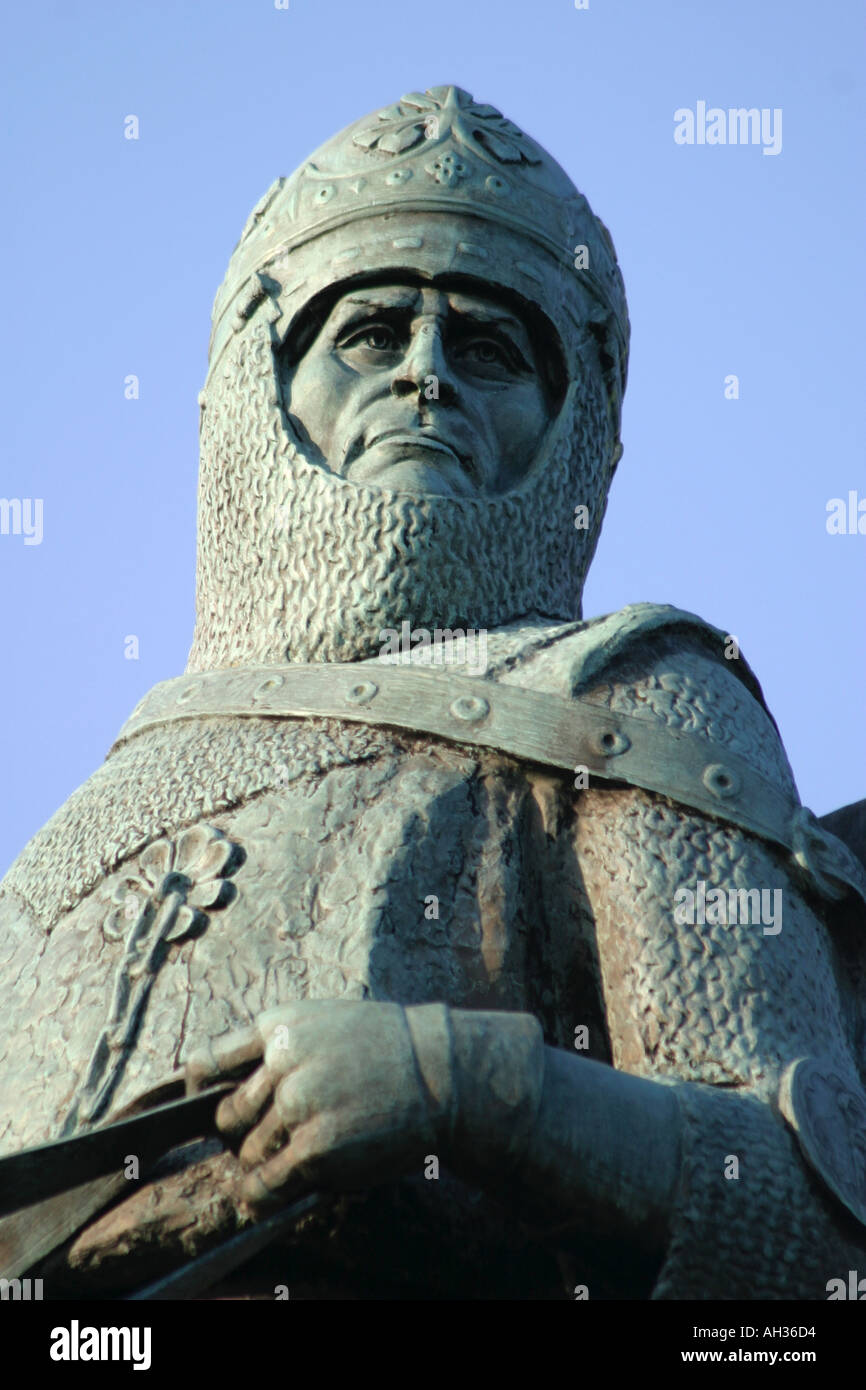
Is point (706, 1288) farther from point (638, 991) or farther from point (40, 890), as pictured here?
point (40, 890)

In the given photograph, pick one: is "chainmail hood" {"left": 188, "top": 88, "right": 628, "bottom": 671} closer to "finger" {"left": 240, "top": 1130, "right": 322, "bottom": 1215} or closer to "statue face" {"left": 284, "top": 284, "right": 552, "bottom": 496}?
"statue face" {"left": 284, "top": 284, "right": 552, "bottom": 496}

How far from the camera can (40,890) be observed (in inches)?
253

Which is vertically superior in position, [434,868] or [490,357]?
[490,357]

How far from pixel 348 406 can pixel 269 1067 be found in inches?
113

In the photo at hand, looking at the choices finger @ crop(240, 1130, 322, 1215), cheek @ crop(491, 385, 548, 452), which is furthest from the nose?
finger @ crop(240, 1130, 322, 1215)

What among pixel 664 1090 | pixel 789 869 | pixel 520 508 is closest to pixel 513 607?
pixel 520 508

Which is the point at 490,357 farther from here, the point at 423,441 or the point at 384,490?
the point at 384,490

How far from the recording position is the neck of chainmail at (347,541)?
23.2 feet

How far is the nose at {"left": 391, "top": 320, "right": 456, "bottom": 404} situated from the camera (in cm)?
723

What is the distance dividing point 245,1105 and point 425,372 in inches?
112

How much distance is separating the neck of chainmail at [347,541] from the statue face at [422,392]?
0.27 ft

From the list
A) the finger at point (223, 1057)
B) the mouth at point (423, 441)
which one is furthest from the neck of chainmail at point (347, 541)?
the finger at point (223, 1057)

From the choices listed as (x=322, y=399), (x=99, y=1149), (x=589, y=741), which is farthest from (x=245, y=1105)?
(x=322, y=399)

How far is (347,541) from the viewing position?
715 cm
